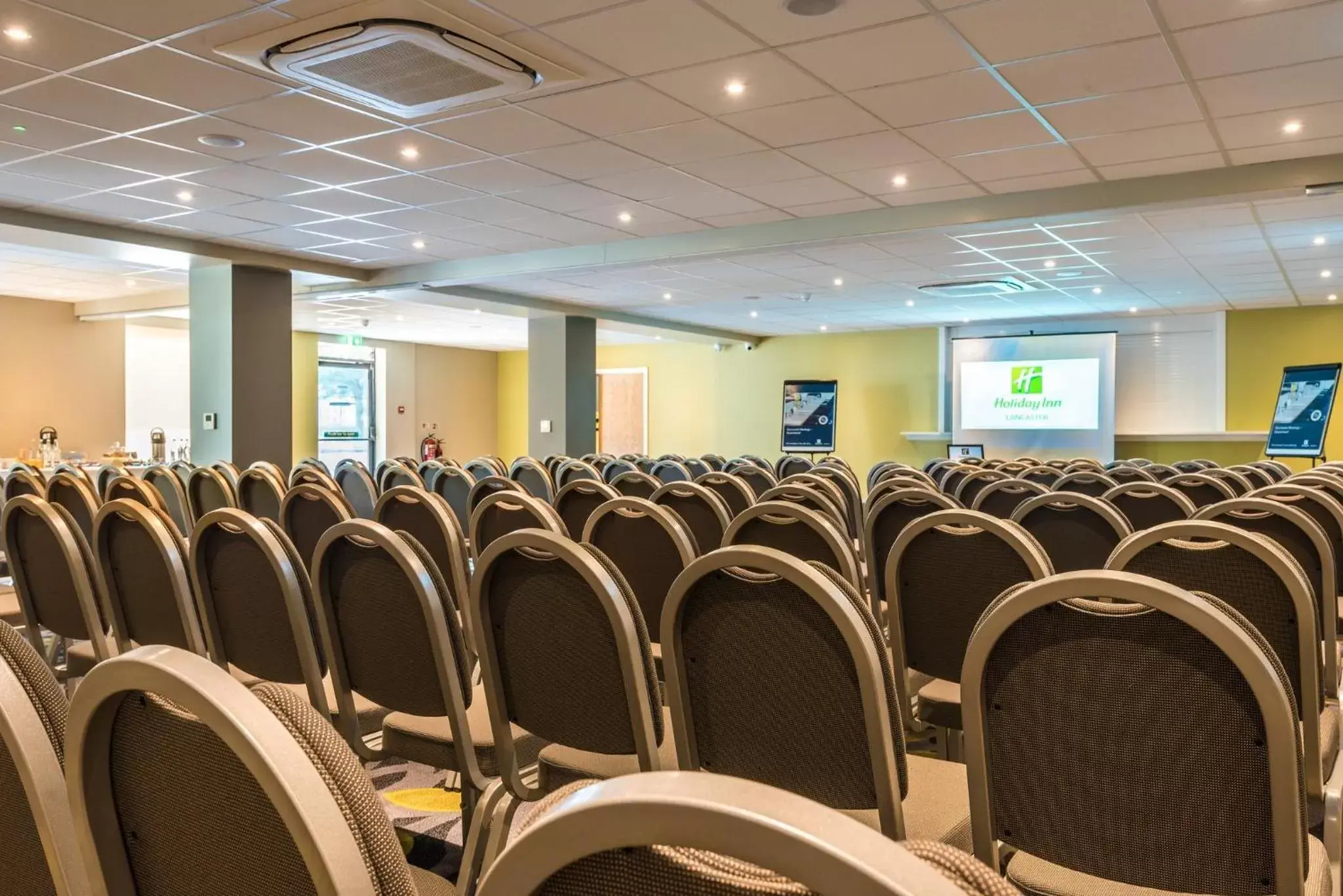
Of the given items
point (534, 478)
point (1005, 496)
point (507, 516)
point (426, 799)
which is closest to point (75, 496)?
point (507, 516)

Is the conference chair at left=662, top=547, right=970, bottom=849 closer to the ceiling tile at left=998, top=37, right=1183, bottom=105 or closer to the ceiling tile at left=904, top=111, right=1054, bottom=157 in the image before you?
the ceiling tile at left=998, top=37, right=1183, bottom=105

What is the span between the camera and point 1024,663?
1.55 m

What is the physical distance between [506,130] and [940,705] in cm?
461

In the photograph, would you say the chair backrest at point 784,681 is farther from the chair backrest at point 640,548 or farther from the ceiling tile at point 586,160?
the ceiling tile at point 586,160

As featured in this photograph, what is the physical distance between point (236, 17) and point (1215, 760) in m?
4.67

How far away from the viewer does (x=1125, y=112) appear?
19.0ft

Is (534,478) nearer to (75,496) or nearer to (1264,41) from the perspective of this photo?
(75,496)

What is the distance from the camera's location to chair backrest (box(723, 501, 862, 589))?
9.20 feet

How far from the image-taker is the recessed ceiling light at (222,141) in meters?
6.23

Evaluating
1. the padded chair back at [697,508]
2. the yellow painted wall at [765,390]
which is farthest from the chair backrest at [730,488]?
the yellow painted wall at [765,390]

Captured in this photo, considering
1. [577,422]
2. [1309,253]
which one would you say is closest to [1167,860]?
[1309,253]

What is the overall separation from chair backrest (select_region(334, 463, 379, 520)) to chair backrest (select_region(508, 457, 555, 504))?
879mm

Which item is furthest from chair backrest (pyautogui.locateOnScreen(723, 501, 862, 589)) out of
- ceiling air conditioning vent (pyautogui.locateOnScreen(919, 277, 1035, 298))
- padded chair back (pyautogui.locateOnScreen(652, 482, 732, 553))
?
ceiling air conditioning vent (pyautogui.locateOnScreen(919, 277, 1035, 298))

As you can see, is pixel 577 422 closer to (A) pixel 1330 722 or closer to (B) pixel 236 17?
(B) pixel 236 17
